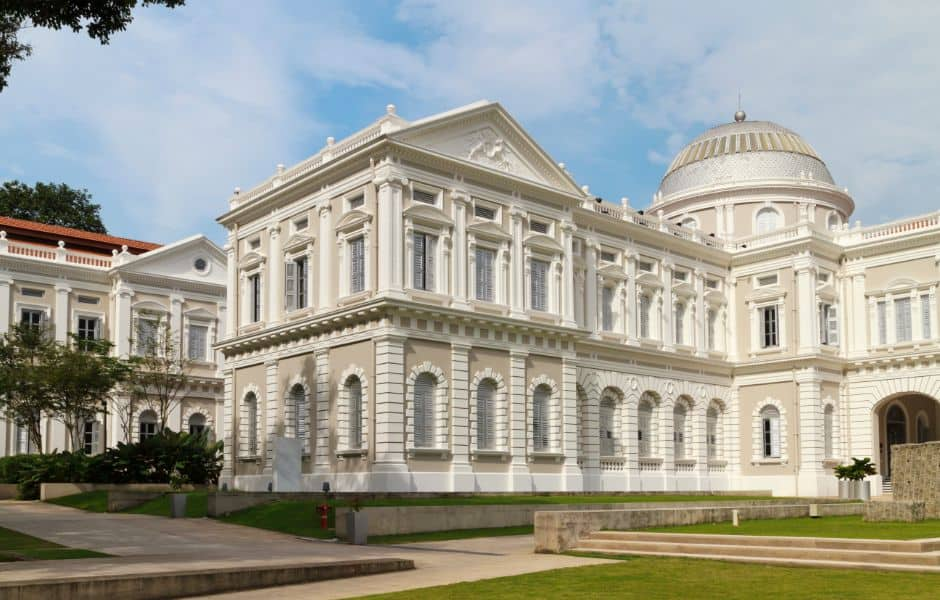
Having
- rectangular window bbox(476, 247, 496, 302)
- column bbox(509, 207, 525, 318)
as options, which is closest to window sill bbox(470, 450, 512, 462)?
column bbox(509, 207, 525, 318)

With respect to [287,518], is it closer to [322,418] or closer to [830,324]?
[322,418]

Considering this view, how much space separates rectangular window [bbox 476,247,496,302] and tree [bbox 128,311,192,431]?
17939mm

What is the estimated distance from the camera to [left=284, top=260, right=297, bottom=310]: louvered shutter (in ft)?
129

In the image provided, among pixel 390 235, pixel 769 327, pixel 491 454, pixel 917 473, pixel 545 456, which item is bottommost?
pixel 917 473

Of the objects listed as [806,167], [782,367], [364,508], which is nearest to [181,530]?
[364,508]

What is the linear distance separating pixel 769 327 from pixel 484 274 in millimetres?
18022

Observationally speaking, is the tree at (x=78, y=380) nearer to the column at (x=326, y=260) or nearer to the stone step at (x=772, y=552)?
the column at (x=326, y=260)

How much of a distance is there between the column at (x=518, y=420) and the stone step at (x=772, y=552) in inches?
600

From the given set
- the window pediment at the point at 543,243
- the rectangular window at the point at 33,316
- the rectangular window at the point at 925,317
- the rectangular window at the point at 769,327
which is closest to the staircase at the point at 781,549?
the window pediment at the point at 543,243

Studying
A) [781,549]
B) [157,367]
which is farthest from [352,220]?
[781,549]

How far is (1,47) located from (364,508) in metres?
12.8

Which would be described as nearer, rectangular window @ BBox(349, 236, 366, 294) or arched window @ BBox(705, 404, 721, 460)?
rectangular window @ BBox(349, 236, 366, 294)

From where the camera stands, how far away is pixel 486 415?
36781mm

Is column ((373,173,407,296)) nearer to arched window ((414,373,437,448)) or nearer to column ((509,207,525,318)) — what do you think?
arched window ((414,373,437,448))
